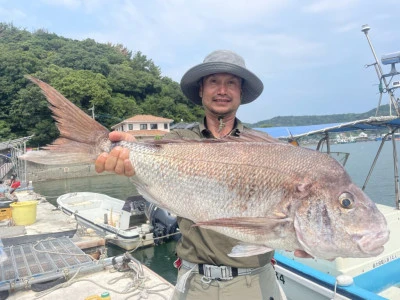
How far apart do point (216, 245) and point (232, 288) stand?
1.26 feet

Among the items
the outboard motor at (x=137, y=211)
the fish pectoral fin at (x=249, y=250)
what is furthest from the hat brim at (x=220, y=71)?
the outboard motor at (x=137, y=211)

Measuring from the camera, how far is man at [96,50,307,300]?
268cm

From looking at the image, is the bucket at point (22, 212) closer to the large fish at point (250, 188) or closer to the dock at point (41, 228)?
the dock at point (41, 228)

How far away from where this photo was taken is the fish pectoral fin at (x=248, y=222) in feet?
6.84

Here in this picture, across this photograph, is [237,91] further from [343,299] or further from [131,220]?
[131,220]

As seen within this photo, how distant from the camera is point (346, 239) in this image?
2.06 m

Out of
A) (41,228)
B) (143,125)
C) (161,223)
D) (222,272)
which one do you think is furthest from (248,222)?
(143,125)

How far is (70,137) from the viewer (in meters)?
2.56

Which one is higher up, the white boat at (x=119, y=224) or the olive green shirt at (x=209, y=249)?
the olive green shirt at (x=209, y=249)

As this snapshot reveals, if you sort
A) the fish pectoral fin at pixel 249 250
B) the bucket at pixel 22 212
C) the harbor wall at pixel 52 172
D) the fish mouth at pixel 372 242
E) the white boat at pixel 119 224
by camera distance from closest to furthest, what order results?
the fish mouth at pixel 372 242, the fish pectoral fin at pixel 249 250, the bucket at pixel 22 212, the white boat at pixel 119 224, the harbor wall at pixel 52 172

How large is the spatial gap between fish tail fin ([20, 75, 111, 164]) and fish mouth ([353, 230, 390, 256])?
1914mm

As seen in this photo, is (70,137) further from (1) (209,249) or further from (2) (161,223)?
(2) (161,223)

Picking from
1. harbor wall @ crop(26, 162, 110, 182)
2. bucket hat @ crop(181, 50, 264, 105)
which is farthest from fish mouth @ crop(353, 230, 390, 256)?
harbor wall @ crop(26, 162, 110, 182)

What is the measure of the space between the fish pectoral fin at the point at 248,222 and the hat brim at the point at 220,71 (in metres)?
1.44
